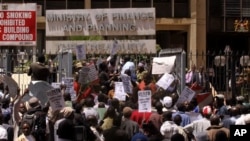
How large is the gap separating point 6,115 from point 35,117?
1.47 metres

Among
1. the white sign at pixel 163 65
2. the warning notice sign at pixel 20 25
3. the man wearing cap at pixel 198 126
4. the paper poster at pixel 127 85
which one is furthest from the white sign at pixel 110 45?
the man wearing cap at pixel 198 126

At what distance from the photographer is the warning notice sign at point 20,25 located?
22.8 metres

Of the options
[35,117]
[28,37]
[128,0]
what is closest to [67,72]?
[28,37]

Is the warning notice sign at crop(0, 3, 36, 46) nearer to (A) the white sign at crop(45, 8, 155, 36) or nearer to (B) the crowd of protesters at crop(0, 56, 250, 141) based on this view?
(A) the white sign at crop(45, 8, 155, 36)

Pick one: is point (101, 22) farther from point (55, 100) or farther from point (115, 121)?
point (115, 121)

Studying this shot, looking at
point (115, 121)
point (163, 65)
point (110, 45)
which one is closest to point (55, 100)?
point (115, 121)

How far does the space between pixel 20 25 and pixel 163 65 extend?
5.63m

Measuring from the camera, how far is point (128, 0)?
4047 cm

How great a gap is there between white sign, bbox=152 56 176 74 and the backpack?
6976 mm

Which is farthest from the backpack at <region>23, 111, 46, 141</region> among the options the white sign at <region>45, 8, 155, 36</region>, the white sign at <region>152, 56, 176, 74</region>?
the white sign at <region>45, 8, 155, 36</region>

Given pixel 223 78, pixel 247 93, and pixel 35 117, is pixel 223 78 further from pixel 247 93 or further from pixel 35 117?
pixel 35 117

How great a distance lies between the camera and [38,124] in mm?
12156

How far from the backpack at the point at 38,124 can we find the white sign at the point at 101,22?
17.9 m

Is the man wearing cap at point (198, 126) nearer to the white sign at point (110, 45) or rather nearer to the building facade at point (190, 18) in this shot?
the white sign at point (110, 45)
